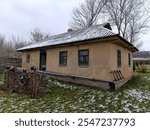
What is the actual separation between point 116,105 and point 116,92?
6.97 feet

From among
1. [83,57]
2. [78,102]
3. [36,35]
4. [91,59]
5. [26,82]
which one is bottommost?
[78,102]

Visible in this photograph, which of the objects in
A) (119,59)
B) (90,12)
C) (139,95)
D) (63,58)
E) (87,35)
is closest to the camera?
(139,95)

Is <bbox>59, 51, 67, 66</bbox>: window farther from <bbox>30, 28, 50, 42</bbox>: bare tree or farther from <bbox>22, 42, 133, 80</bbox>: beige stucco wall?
<bbox>30, 28, 50, 42</bbox>: bare tree

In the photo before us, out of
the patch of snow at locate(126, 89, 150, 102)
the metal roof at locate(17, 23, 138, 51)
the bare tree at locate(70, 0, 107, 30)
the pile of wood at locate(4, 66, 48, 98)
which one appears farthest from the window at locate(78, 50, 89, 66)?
the bare tree at locate(70, 0, 107, 30)

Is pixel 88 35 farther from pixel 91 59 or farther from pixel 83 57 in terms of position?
pixel 91 59

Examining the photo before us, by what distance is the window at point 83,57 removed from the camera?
1159 centimetres

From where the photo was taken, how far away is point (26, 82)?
10.0m

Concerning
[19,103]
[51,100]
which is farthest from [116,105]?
[19,103]

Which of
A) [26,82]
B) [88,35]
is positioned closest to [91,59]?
[88,35]

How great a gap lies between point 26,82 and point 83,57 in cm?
426

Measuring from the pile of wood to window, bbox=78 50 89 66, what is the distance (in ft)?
10.0

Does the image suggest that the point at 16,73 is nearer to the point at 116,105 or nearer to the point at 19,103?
the point at 19,103

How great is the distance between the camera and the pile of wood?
9445 millimetres

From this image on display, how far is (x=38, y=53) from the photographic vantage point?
15648 millimetres
